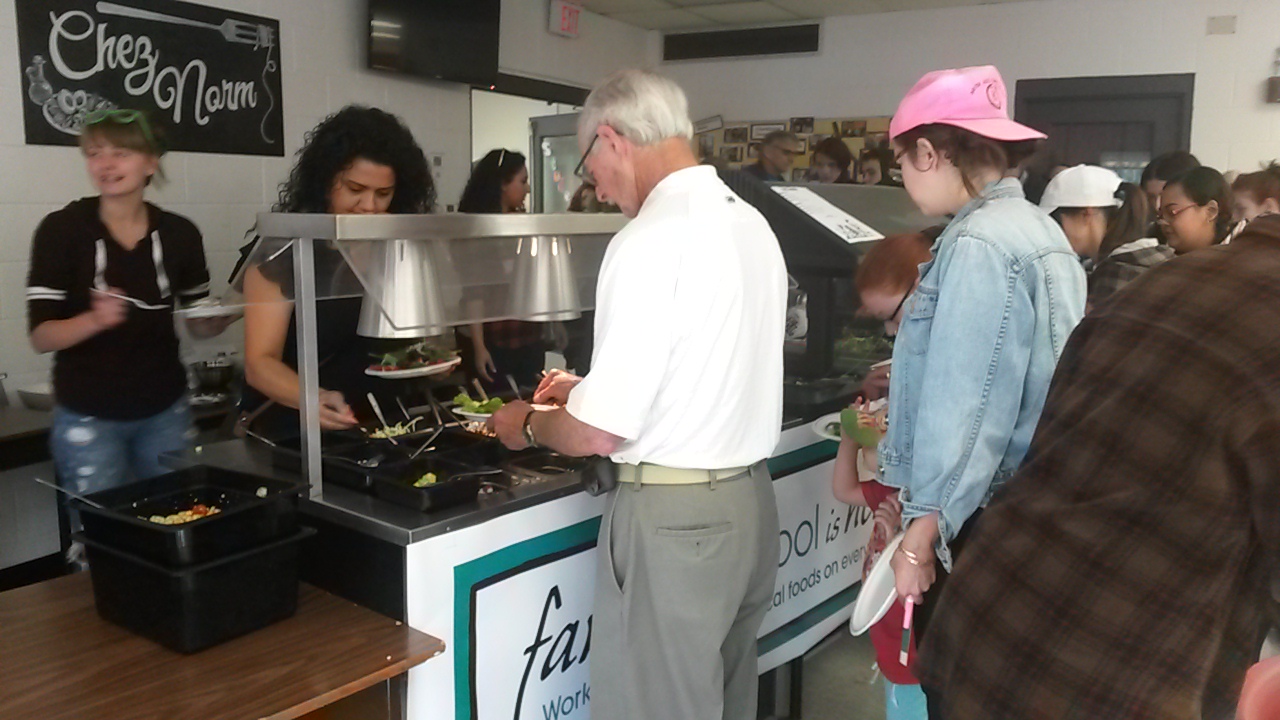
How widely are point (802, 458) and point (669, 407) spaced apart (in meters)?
1.02

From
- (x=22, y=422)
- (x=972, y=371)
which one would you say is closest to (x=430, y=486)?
(x=972, y=371)

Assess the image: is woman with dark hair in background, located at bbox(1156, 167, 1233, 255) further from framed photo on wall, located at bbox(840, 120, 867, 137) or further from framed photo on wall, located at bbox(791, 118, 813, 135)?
framed photo on wall, located at bbox(791, 118, 813, 135)

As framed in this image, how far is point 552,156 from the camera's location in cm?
652

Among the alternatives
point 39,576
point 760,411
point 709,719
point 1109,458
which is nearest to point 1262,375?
point 1109,458

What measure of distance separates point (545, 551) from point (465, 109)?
414 cm

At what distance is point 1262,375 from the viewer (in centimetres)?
83

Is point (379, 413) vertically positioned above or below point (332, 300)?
below

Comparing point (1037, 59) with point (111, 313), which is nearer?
point (111, 313)

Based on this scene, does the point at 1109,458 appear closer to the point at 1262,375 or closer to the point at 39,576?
the point at 1262,375

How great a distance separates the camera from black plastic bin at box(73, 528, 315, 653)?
1.49 metres

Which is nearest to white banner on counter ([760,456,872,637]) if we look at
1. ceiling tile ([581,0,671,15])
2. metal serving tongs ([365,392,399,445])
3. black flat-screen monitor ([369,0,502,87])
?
metal serving tongs ([365,392,399,445])

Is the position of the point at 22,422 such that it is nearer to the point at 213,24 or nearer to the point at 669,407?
the point at 213,24

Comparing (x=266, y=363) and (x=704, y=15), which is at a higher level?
(x=704, y=15)

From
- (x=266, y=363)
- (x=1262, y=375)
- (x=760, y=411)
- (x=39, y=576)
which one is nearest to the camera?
(x=1262, y=375)
